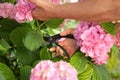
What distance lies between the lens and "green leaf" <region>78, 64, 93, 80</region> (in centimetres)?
120

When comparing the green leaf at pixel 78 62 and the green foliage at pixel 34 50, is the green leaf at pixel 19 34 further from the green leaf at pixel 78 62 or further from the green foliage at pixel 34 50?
the green leaf at pixel 78 62

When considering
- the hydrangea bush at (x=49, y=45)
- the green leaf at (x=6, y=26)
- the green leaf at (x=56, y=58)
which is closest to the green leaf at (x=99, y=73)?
the hydrangea bush at (x=49, y=45)

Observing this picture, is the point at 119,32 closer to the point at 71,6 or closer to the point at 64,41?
the point at 64,41

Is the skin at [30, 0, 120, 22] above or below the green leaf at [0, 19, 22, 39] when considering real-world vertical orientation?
above

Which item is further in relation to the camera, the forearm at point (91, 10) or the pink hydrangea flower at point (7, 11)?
the pink hydrangea flower at point (7, 11)

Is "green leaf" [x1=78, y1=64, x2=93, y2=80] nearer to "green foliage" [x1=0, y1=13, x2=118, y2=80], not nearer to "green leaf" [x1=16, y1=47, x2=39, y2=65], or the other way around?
"green foliage" [x1=0, y1=13, x2=118, y2=80]

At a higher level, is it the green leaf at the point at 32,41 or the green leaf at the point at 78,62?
the green leaf at the point at 32,41

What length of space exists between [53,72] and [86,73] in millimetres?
226

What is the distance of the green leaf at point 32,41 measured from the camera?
1.15m

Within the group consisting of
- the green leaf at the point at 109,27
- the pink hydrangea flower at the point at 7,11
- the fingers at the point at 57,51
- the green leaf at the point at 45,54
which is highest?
the pink hydrangea flower at the point at 7,11

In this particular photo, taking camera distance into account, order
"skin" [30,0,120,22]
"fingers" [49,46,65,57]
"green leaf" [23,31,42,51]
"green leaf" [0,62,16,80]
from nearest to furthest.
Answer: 1. "skin" [30,0,120,22]
2. "green leaf" [0,62,16,80]
3. "green leaf" [23,31,42,51]
4. "fingers" [49,46,65,57]

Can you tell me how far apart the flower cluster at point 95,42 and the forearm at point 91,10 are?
21 centimetres

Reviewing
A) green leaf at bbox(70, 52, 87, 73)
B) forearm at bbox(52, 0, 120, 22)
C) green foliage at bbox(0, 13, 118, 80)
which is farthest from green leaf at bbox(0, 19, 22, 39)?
forearm at bbox(52, 0, 120, 22)

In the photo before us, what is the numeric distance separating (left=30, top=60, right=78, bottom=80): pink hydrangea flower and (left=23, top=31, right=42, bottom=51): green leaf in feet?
0.48
